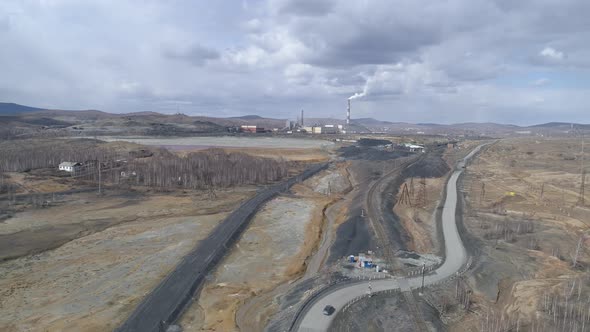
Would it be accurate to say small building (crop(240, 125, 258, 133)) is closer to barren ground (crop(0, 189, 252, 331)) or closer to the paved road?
barren ground (crop(0, 189, 252, 331))

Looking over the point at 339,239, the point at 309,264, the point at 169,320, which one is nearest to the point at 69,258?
the point at 169,320

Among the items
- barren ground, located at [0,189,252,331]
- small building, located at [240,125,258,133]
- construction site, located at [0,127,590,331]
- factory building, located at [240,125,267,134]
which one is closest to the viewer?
construction site, located at [0,127,590,331]

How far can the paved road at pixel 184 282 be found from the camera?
2273 cm

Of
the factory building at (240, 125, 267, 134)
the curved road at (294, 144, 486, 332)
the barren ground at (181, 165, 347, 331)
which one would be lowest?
the barren ground at (181, 165, 347, 331)

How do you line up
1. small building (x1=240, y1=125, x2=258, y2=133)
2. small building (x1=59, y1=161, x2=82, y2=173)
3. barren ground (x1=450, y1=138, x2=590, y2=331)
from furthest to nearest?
small building (x1=240, y1=125, x2=258, y2=133)
small building (x1=59, y1=161, x2=82, y2=173)
barren ground (x1=450, y1=138, x2=590, y2=331)

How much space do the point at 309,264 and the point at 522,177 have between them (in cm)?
6118

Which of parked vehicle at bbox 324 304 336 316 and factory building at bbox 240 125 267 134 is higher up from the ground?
factory building at bbox 240 125 267 134

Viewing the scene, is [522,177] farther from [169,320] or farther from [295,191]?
[169,320]

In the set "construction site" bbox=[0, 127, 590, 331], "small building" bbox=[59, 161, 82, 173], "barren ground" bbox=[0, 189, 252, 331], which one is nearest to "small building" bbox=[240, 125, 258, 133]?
"small building" bbox=[59, 161, 82, 173]

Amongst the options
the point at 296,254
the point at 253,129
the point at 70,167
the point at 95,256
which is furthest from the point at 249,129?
the point at 95,256

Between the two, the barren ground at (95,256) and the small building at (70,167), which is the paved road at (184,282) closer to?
the barren ground at (95,256)

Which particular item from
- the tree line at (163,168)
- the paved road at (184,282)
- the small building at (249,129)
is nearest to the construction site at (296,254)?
the paved road at (184,282)

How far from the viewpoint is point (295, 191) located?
2576 inches

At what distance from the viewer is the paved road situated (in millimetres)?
22727
